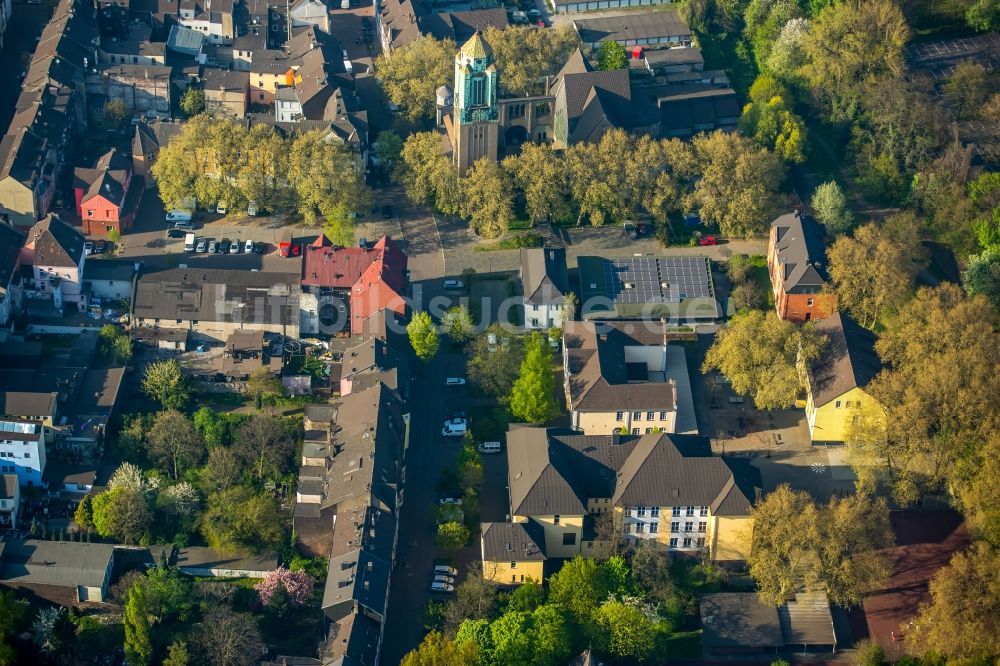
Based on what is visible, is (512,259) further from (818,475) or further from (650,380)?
(818,475)

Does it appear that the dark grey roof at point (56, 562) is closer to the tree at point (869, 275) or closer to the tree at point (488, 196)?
the tree at point (488, 196)

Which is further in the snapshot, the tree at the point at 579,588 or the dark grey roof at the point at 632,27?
the dark grey roof at the point at 632,27

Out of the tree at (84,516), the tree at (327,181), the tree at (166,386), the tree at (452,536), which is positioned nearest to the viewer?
the tree at (452,536)

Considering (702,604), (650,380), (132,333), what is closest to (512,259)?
(650,380)

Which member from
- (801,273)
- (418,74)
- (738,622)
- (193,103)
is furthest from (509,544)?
(193,103)

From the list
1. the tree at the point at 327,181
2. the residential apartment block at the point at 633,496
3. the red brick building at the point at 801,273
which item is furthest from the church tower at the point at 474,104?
the residential apartment block at the point at 633,496

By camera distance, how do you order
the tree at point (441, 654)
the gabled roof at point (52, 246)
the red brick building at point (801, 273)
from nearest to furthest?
the tree at point (441, 654) → the gabled roof at point (52, 246) → the red brick building at point (801, 273)

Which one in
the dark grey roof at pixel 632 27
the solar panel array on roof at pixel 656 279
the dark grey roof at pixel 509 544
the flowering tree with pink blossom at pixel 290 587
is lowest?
Result: the flowering tree with pink blossom at pixel 290 587
